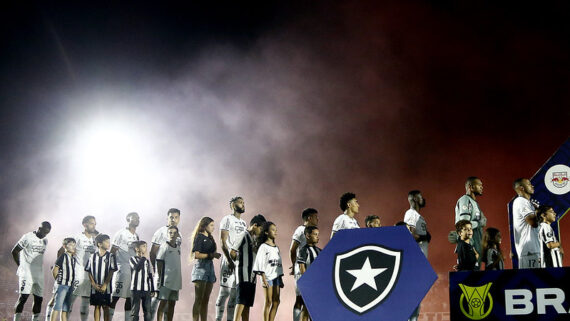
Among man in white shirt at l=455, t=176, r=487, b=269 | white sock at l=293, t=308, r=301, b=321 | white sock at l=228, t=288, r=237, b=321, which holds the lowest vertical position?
white sock at l=293, t=308, r=301, b=321

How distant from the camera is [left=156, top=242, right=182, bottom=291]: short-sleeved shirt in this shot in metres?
8.37

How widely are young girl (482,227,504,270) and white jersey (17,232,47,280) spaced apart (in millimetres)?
6673

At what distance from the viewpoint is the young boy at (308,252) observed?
7359mm

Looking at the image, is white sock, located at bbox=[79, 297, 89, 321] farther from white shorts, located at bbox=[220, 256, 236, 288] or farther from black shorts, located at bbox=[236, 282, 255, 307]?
black shorts, located at bbox=[236, 282, 255, 307]

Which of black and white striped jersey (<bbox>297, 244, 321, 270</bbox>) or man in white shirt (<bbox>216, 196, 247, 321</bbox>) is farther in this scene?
man in white shirt (<bbox>216, 196, 247, 321</bbox>)

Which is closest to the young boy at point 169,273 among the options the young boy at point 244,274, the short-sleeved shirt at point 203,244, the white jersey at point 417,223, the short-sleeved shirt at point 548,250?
the short-sleeved shirt at point 203,244

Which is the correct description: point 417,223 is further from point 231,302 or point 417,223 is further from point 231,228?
point 231,302

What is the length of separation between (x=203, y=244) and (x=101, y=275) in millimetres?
1898

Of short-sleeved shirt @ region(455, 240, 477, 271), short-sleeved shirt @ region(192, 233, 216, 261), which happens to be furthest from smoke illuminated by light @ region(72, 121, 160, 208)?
short-sleeved shirt @ region(455, 240, 477, 271)

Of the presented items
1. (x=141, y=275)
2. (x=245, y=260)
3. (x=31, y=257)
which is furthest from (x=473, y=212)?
(x=31, y=257)

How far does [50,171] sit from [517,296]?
60.6ft

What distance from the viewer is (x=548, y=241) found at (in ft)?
23.9

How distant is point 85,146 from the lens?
19.1 meters

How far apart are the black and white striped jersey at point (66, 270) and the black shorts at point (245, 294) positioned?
294 cm
